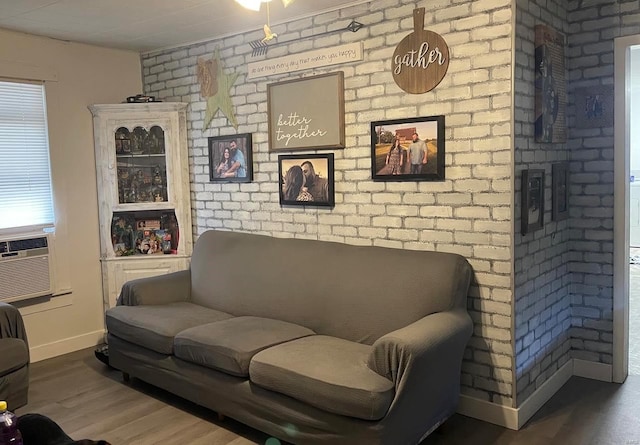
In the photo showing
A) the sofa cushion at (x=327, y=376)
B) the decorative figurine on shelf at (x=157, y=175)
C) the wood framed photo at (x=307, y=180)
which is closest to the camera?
the sofa cushion at (x=327, y=376)

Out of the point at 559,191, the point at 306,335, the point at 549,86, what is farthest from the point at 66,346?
the point at 549,86

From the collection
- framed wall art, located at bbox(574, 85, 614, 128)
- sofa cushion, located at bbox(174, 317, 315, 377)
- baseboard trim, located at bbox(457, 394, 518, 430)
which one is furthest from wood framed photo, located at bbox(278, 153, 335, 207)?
framed wall art, located at bbox(574, 85, 614, 128)

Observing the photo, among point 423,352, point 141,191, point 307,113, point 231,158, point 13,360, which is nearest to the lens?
point 423,352

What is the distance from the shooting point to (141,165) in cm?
467

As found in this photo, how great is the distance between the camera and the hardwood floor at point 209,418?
115 inches

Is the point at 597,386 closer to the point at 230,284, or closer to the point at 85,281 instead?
the point at 230,284

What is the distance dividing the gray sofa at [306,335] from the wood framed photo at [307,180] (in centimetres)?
30

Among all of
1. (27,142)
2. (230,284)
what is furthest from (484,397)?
(27,142)

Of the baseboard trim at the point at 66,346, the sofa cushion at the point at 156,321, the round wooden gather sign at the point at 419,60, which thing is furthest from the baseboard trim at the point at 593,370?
the baseboard trim at the point at 66,346

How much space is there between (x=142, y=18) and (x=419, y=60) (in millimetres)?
1862

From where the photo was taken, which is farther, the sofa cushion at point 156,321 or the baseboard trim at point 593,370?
the baseboard trim at point 593,370

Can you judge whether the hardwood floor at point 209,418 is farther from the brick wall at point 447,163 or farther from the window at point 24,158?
the window at point 24,158

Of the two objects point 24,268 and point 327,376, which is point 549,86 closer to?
point 327,376

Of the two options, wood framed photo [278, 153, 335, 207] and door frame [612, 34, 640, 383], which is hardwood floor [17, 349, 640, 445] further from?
wood framed photo [278, 153, 335, 207]
